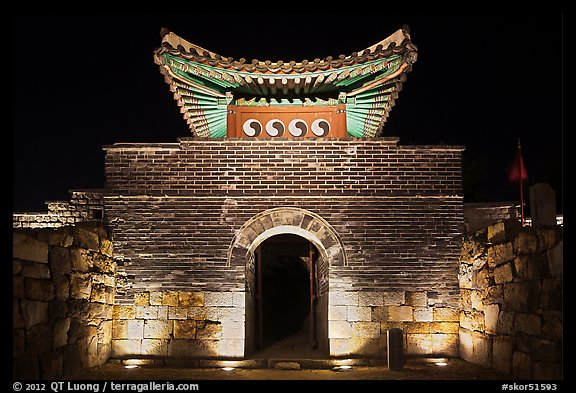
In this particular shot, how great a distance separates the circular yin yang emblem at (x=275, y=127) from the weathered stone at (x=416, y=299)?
4.31 metres

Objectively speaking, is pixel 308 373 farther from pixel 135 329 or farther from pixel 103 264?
pixel 103 264

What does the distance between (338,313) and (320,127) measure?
408 cm

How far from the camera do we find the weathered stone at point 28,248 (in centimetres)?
750

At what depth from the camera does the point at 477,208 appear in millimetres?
14539

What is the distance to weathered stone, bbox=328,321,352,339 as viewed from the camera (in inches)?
429

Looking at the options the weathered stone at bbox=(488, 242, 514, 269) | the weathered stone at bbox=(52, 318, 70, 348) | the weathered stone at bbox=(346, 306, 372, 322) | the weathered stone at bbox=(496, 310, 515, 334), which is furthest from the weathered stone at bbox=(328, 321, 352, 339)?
the weathered stone at bbox=(52, 318, 70, 348)

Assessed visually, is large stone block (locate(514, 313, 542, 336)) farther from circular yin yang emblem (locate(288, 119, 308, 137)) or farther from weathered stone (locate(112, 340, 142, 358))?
weathered stone (locate(112, 340, 142, 358))

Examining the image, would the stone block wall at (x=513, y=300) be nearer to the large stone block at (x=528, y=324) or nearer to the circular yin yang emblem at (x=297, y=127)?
the large stone block at (x=528, y=324)

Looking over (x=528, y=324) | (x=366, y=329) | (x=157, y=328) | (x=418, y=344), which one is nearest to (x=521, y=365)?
(x=528, y=324)

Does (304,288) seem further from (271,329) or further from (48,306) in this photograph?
(48,306)

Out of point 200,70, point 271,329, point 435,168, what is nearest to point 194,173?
point 200,70

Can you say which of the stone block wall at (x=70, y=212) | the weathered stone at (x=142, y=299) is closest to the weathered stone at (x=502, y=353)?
the weathered stone at (x=142, y=299)

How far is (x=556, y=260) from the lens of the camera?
7.45m

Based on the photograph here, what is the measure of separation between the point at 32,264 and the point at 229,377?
360 centimetres
